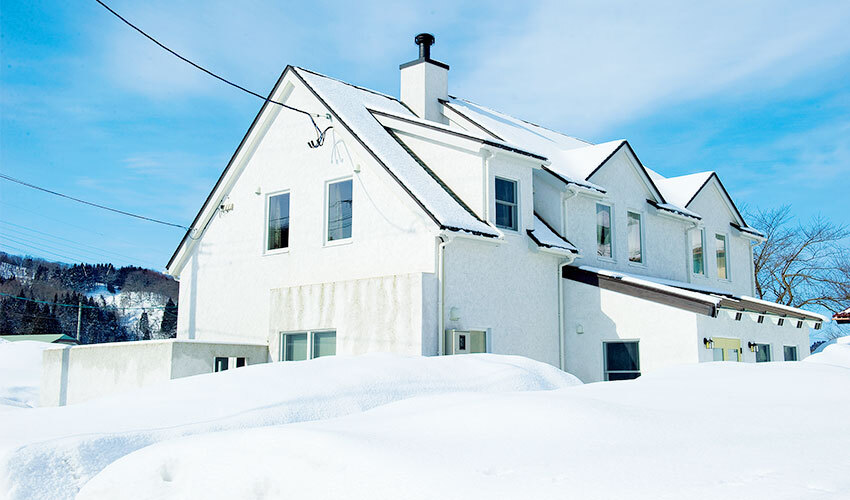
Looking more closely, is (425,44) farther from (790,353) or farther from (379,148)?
(790,353)

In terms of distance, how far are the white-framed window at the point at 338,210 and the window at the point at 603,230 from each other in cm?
631

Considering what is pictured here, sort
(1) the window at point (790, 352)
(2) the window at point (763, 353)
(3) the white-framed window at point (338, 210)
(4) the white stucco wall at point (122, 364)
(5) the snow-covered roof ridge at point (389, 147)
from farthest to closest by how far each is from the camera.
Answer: (1) the window at point (790, 352) → (2) the window at point (763, 353) → (3) the white-framed window at point (338, 210) → (5) the snow-covered roof ridge at point (389, 147) → (4) the white stucco wall at point (122, 364)

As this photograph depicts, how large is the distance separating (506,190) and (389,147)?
2763 mm

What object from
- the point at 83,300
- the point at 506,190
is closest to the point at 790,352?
the point at 506,190

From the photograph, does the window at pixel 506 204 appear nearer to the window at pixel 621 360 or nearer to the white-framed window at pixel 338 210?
the white-framed window at pixel 338 210

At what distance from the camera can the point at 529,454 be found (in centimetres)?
432

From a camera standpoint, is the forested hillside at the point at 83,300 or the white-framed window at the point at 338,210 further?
the forested hillside at the point at 83,300

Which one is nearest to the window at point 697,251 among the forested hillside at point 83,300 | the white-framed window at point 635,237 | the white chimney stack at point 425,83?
the white-framed window at point 635,237

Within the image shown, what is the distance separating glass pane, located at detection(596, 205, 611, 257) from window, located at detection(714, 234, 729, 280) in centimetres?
659

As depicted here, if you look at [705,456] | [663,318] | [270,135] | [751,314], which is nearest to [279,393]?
[705,456]

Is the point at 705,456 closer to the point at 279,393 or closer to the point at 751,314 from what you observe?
the point at 279,393

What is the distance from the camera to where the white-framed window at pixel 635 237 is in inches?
789

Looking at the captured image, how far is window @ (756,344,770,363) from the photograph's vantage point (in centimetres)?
1848

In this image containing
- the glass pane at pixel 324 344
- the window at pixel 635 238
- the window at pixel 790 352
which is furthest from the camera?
the window at pixel 635 238
